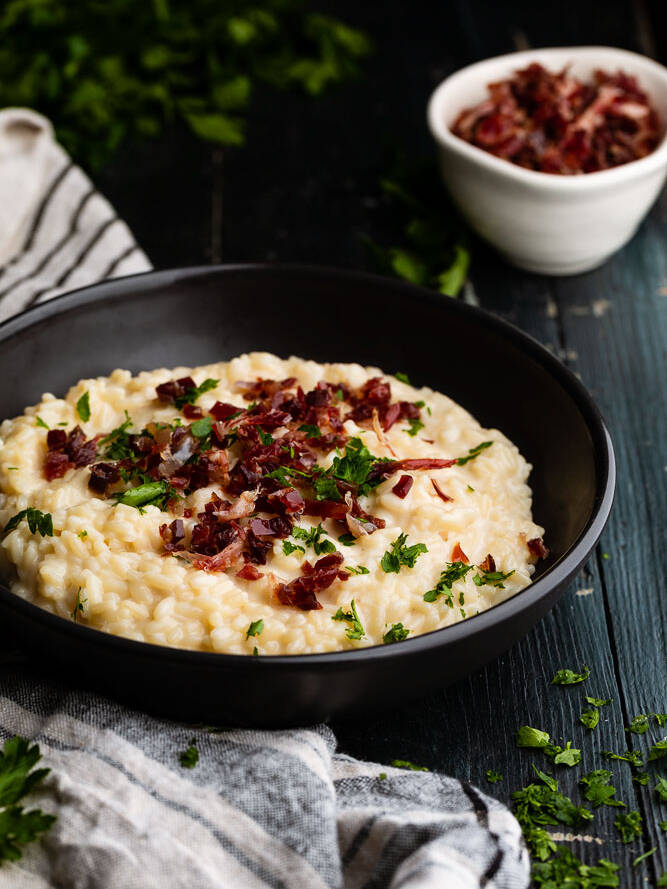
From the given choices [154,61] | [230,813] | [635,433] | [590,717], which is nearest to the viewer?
[230,813]

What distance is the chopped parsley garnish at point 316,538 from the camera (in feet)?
11.9

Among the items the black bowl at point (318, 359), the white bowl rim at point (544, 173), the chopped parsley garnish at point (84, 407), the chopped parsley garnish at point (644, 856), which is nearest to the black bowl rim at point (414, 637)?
the black bowl at point (318, 359)

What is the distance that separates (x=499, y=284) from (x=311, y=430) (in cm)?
243

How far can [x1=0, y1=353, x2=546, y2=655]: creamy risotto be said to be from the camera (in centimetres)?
348

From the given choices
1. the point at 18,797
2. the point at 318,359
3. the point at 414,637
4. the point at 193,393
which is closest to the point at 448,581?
the point at 414,637

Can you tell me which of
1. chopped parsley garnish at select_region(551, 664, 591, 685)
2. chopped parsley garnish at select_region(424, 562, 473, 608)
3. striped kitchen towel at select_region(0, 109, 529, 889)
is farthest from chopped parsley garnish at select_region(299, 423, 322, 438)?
chopped parsley garnish at select_region(551, 664, 591, 685)

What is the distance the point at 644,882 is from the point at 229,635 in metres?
1.42

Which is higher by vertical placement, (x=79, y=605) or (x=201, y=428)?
(x=79, y=605)

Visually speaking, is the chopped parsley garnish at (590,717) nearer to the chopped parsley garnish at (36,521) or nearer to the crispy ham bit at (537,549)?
the crispy ham bit at (537,549)

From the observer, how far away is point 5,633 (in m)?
4.05

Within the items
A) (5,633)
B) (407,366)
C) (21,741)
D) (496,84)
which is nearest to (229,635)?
(21,741)

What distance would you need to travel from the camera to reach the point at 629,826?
347cm

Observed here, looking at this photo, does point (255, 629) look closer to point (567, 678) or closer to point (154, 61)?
point (567, 678)

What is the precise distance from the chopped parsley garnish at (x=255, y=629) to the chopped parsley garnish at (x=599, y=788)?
1164 millimetres
